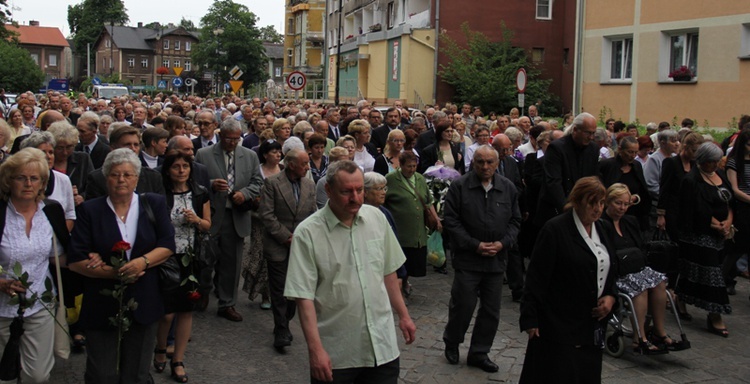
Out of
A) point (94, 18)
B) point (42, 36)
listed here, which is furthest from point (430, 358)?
point (42, 36)

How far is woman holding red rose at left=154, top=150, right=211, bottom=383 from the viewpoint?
6.50 m

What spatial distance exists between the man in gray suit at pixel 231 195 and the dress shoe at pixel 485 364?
2.74 metres

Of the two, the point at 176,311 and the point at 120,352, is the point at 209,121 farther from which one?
the point at 120,352

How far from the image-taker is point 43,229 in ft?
18.1

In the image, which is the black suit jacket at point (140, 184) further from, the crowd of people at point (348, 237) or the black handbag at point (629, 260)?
the black handbag at point (629, 260)

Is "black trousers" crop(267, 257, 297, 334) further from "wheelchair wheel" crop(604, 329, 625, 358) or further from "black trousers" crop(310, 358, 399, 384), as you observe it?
"black trousers" crop(310, 358, 399, 384)

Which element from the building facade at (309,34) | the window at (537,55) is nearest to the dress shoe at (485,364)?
the window at (537,55)

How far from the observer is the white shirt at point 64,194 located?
6.27 m

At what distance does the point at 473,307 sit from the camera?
7293 millimetres

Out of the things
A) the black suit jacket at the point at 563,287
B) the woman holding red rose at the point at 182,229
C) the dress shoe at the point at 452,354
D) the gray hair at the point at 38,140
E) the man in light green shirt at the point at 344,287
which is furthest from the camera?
the dress shoe at the point at 452,354

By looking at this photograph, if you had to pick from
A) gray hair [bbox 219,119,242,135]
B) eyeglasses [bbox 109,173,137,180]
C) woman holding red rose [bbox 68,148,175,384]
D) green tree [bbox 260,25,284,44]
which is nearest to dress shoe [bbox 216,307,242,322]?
gray hair [bbox 219,119,242,135]

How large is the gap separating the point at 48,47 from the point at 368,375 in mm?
145526

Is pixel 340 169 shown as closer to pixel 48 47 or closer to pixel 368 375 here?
pixel 368 375

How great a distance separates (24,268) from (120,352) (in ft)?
2.79
